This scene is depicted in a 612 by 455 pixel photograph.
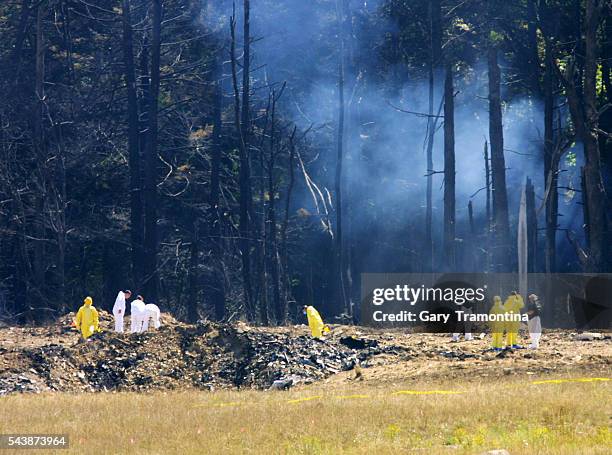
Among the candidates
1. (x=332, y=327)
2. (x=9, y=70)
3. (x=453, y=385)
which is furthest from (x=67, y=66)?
(x=453, y=385)

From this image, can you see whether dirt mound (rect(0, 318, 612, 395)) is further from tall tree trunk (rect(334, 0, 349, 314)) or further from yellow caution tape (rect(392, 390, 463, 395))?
tall tree trunk (rect(334, 0, 349, 314))

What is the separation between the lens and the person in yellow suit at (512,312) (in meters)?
28.1

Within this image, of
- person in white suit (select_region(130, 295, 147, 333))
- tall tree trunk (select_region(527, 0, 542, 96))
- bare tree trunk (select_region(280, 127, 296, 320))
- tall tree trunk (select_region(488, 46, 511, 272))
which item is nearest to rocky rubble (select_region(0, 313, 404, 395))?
person in white suit (select_region(130, 295, 147, 333))

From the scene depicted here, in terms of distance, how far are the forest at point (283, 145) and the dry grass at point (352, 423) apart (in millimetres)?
18508

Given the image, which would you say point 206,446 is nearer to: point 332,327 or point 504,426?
point 504,426

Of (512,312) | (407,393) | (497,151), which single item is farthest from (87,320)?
(497,151)

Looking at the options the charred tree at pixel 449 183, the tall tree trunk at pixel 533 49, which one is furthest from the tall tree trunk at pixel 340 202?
A: the tall tree trunk at pixel 533 49

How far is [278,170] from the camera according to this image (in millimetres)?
57344

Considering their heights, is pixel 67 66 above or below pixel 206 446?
above

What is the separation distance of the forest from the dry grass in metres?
18.5

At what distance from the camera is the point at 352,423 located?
747 inches

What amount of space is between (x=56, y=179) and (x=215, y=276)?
8777 millimetres

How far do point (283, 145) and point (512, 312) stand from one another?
91.1 ft

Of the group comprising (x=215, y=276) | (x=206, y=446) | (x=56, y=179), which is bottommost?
(x=206, y=446)
